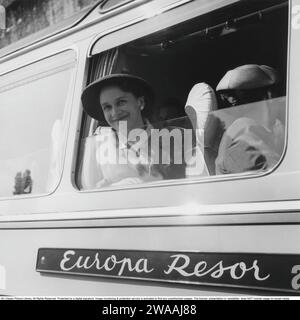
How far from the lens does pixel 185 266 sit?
2.04 m

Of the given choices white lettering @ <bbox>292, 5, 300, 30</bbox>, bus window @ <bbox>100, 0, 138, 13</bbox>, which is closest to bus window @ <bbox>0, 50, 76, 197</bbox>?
bus window @ <bbox>100, 0, 138, 13</bbox>

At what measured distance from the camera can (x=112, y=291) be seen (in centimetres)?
226

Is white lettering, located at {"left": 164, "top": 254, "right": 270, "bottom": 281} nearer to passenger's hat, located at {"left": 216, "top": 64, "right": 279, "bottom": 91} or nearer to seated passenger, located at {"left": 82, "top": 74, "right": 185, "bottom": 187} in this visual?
seated passenger, located at {"left": 82, "top": 74, "right": 185, "bottom": 187}

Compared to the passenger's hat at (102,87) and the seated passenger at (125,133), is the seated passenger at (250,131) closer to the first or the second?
the seated passenger at (125,133)

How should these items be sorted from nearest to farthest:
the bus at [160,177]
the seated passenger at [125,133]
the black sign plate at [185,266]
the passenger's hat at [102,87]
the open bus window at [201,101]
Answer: the black sign plate at [185,266] < the bus at [160,177] < the open bus window at [201,101] < the seated passenger at [125,133] < the passenger's hat at [102,87]

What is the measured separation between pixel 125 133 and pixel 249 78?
0.73 m

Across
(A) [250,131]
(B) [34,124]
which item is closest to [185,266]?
(A) [250,131]

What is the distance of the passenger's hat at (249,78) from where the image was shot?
2.16m

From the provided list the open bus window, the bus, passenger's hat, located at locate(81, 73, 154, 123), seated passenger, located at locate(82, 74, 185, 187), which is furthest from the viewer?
passenger's hat, located at locate(81, 73, 154, 123)

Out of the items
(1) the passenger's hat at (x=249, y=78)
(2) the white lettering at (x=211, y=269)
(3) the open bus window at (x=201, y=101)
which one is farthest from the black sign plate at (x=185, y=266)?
(1) the passenger's hat at (x=249, y=78)

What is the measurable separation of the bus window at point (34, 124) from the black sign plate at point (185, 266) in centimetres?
47

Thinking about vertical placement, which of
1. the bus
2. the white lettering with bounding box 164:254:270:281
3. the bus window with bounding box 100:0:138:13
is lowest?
the white lettering with bounding box 164:254:270:281

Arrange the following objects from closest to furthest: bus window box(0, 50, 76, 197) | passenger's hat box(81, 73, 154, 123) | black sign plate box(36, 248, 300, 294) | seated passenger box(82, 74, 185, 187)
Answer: black sign plate box(36, 248, 300, 294) → seated passenger box(82, 74, 185, 187) → passenger's hat box(81, 73, 154, 123) → bus window box(0, 50, 76, 197)

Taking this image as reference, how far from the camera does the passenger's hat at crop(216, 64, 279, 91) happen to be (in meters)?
2.16
